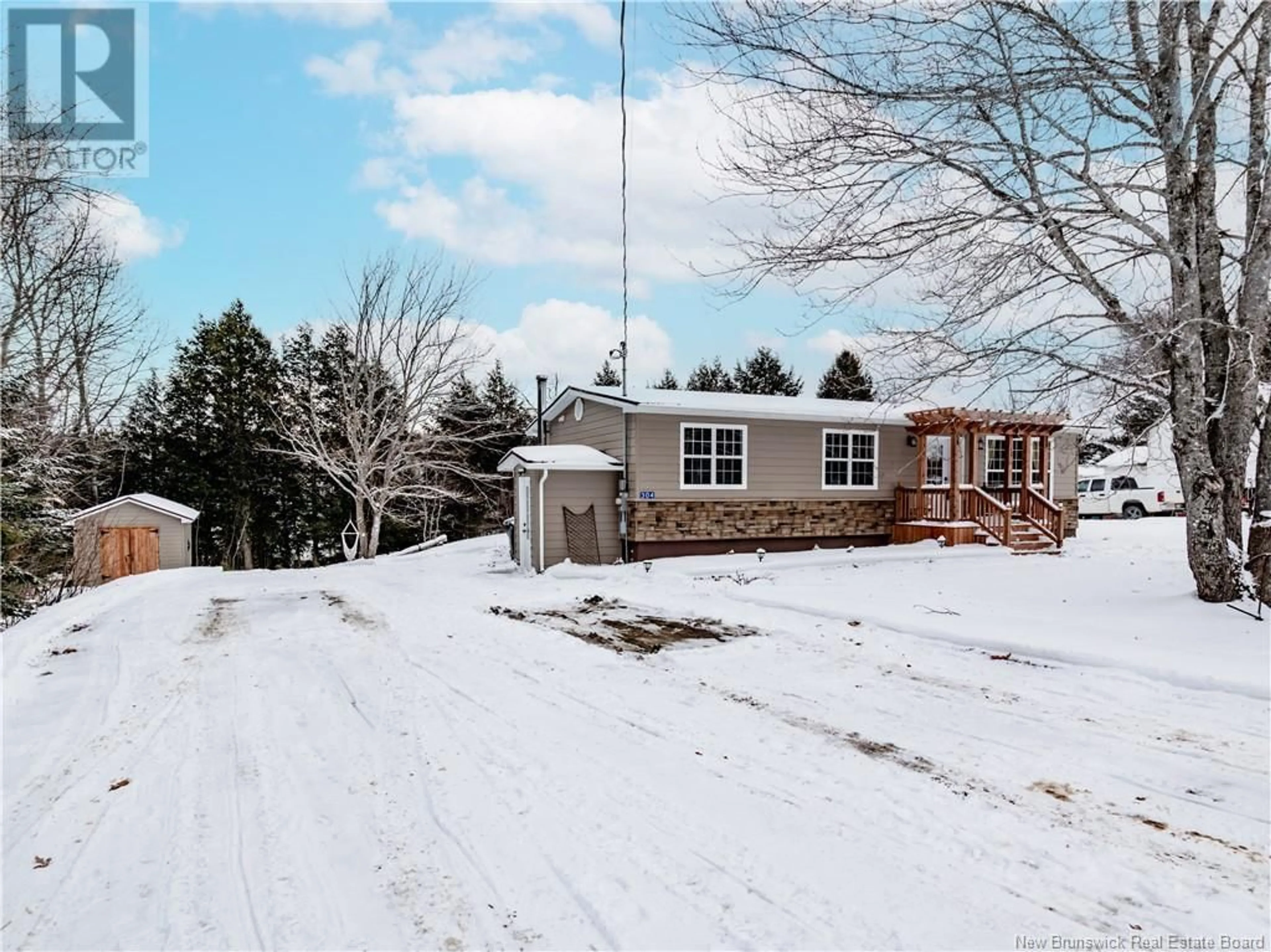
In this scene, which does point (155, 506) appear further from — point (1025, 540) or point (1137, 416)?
point (1137, 416)

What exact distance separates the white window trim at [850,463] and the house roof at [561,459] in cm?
456

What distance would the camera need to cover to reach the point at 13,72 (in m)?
6.77

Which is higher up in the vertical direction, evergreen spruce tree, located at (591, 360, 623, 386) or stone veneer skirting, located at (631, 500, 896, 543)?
evergreen spruce tree, located at (591, 360, 623, 386)

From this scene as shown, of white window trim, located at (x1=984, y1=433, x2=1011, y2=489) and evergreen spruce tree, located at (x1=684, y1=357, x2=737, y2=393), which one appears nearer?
white window trim, located at (x1=984, y1=433, x2=1011, y2=489)

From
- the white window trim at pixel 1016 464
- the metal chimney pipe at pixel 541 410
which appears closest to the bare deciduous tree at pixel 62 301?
→ the metal chimney pipe at pixel 541 410

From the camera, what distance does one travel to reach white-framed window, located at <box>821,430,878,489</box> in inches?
605

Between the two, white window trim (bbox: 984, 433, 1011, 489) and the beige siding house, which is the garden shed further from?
white window trim (bbox: 984, 433, 1011, 489)

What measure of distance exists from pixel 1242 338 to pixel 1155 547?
8.88 m

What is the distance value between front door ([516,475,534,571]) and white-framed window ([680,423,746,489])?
304 cm

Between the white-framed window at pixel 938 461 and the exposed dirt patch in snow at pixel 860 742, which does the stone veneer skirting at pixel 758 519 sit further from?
the exposed dirt patch in snow at pixel 860 742

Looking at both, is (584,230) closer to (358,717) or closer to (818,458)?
(818,458)

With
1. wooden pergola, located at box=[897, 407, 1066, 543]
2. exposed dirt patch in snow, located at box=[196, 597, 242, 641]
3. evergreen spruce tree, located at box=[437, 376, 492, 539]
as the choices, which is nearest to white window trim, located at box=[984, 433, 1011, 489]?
wooden pergola, located at box=[897, 407, 1066, 543]

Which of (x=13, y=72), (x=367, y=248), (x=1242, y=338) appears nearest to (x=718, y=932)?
(x=1242, y=338)

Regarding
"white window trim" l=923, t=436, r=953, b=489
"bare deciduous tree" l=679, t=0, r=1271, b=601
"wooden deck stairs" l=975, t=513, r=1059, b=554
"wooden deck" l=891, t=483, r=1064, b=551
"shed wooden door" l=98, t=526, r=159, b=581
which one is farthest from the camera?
"shed wooden door" l=98, t=526, r=159, b=581
